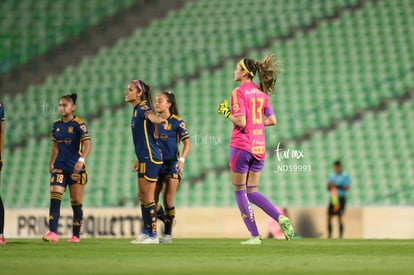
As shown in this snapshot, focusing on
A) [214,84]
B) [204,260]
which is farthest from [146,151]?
[214,84]

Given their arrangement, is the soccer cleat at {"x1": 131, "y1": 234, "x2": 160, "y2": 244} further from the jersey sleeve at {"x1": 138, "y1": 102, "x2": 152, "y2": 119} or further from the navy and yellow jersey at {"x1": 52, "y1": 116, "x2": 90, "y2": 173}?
the jersey sleeve at {"x1": 138, "y1": 102, "x2": 152, "y2": 119}

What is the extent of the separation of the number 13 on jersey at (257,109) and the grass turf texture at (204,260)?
4.97 feet

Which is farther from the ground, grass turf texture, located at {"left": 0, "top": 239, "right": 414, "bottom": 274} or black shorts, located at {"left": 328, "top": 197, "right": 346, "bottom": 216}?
black shorts, located at {"left": 328, "top": 197, "right": 346, "bottom": 216}

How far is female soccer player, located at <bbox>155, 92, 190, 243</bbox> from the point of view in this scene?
39.0ft

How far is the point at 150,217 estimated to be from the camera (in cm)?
1083

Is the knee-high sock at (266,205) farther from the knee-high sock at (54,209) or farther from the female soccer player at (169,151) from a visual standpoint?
the knee-high sock at (54,209)

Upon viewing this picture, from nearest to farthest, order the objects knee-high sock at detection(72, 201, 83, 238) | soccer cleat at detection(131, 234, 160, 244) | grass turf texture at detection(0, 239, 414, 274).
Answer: grass turf texture at detection(0, 239, 414, 274), soccer cleat at detection(131, 234, 160, 244), knee-high sock at detection(72, 201, 83, 238)

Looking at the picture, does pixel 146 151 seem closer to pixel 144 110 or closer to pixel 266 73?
pixel 144 110

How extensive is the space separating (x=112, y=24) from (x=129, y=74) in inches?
115

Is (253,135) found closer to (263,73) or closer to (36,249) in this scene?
(263,73)

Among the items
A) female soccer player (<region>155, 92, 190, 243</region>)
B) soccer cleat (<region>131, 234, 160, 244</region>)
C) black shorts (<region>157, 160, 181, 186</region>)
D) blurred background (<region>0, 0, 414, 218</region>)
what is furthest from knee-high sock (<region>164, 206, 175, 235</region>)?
blurred background (<region>0, 0, 414, 218</region>)

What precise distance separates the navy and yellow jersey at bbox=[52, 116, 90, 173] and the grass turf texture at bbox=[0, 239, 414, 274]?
1.92 m

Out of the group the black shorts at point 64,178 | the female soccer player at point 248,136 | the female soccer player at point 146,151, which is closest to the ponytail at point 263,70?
the female soccer player at point 248,136

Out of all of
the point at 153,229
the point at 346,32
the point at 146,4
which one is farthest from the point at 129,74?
the point at 153,229
